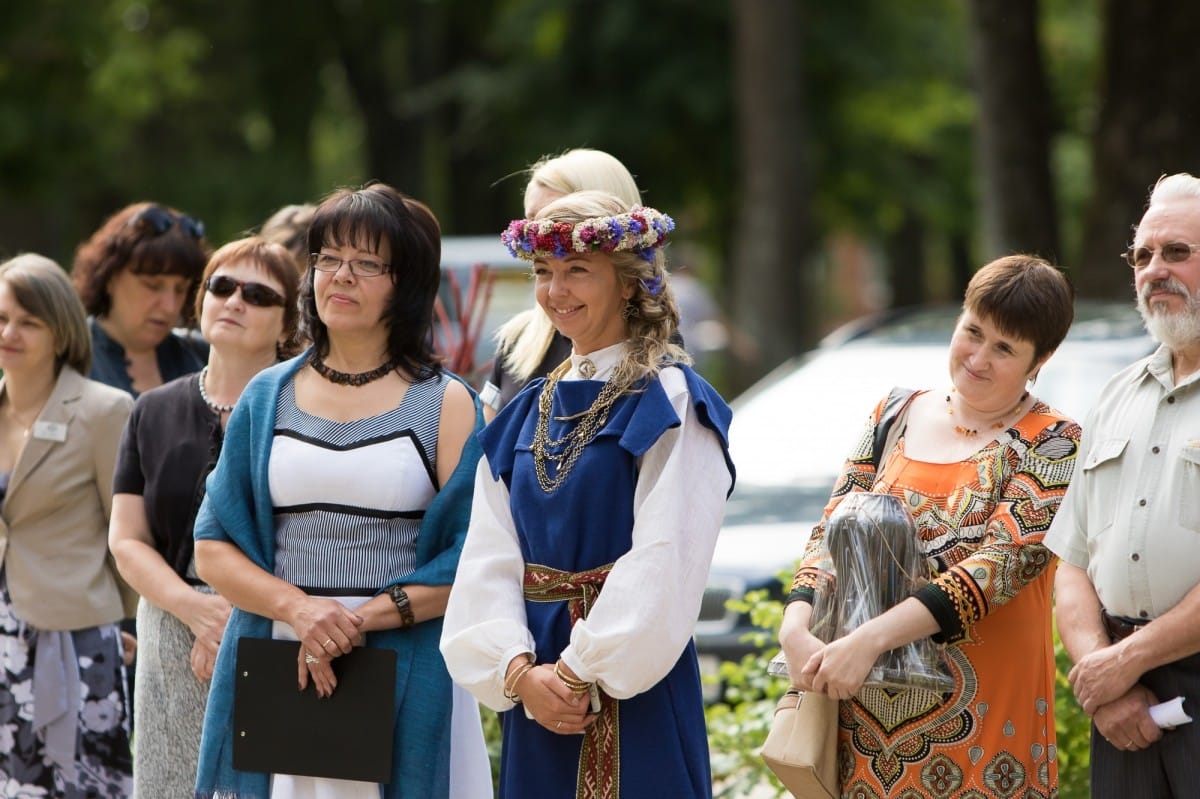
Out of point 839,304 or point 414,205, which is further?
point 839,304

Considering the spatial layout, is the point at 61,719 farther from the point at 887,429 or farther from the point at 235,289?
the point at 887,429

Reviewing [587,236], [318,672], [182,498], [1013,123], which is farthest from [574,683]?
[1013,123]

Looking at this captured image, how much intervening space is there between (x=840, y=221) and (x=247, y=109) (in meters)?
8.32

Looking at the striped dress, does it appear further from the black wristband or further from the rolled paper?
the rolled paper

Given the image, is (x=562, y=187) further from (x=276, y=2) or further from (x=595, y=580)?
(x=276, y=2)

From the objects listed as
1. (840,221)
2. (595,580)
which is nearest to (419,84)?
(840,221)

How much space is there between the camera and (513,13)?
60.3ft

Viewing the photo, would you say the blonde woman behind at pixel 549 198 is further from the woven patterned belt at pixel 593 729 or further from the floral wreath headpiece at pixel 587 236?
the woven patterned belt at pixel 593 729

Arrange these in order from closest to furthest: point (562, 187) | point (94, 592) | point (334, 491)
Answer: point (334, 491) → point (562, 187) → point (94, 592)

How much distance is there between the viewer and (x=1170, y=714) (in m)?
3.54

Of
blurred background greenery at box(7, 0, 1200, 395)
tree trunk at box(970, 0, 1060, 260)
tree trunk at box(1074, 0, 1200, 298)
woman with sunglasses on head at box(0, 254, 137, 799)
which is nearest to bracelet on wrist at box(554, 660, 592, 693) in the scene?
woman with sunglasses on head at box(0, 254, 137, 799)

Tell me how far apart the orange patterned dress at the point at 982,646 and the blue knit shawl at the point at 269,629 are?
2.84 feet

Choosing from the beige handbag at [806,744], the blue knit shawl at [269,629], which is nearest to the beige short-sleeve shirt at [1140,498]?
the beige handbag at [806,744]

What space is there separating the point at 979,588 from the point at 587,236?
1.18 metres
